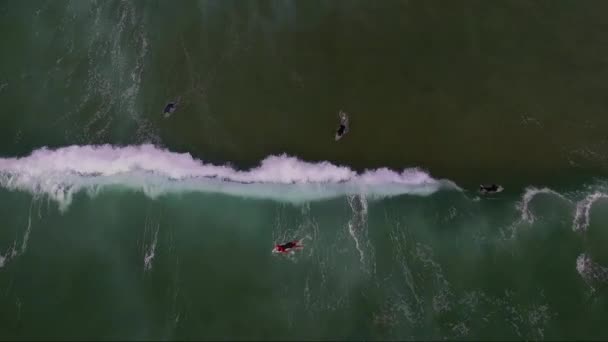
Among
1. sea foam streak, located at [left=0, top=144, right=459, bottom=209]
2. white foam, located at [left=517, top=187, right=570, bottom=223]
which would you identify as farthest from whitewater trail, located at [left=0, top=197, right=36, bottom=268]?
white foam, located at [left=517, top=187, right=570, bottom=223]

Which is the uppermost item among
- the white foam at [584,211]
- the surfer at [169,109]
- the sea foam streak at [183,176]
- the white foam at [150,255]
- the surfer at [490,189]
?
the surfer at [169,109]

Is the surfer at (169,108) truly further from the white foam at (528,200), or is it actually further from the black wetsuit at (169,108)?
the white foam at (528,200)

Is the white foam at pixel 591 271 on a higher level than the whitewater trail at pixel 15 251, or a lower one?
lower

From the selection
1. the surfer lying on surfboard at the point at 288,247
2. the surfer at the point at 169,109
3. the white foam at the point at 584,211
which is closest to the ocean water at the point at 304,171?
the white foam at the point at 584,211

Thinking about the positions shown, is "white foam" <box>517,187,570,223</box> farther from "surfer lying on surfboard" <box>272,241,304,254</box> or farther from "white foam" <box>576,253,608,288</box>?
"surfer lying on surfboard" <box>272,241,304,254</box>

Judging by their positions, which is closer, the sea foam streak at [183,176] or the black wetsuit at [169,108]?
the sea foam streak at [183,176]

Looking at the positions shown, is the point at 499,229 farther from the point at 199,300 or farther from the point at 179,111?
the point at 179,111
